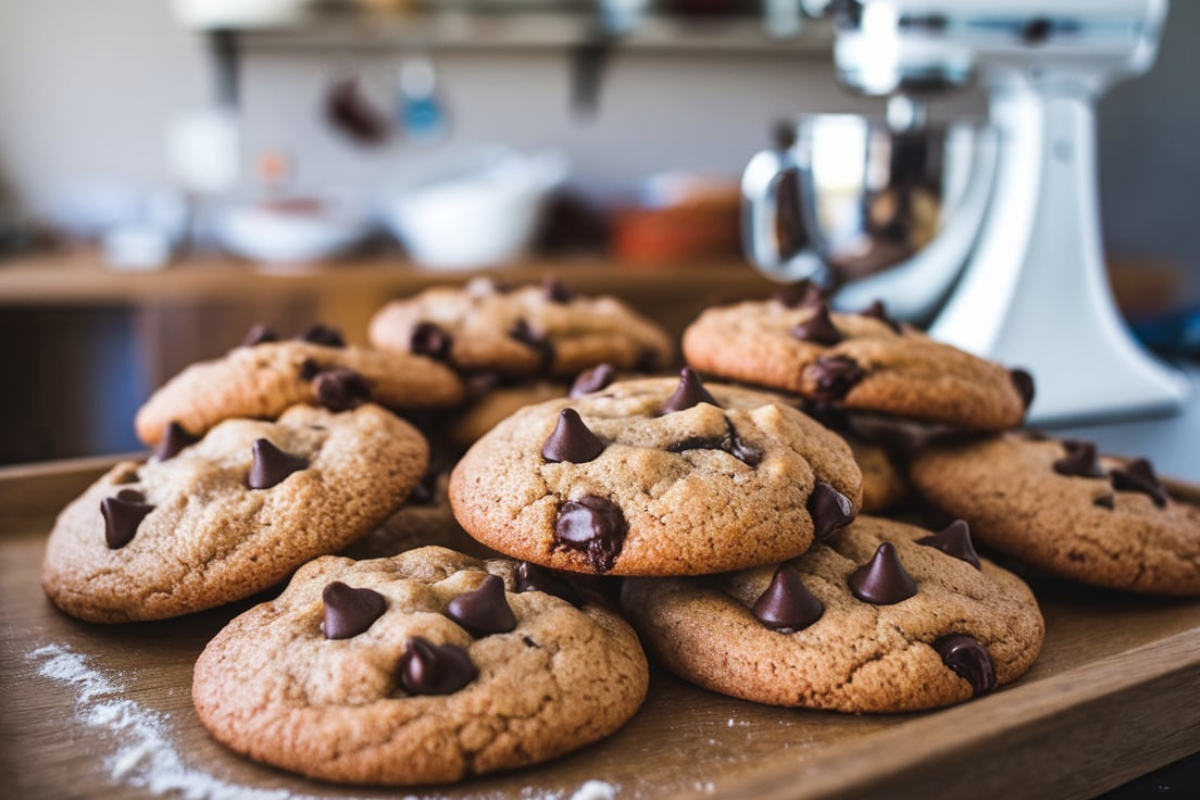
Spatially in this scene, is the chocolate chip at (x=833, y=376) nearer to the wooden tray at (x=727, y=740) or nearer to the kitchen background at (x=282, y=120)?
the wooden tray at (x=727, y=740)

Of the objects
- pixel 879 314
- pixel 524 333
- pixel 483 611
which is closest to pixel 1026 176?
pixel 879 314

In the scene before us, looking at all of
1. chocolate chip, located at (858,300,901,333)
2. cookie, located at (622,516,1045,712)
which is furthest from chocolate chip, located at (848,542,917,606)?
chocolate chip, located at (858,300,901,333)

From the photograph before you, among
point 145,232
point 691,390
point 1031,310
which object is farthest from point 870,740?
point 145,232

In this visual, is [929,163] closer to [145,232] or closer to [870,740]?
[870,740]

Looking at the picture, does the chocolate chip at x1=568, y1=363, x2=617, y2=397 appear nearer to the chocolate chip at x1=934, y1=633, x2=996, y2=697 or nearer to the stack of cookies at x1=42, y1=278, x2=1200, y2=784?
the stack of cookies at x1=42, y1=278, x2=1200, y2=784

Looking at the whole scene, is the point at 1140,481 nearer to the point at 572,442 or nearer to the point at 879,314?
the point at 879,314

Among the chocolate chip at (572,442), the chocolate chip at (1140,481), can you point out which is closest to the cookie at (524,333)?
the chocolate chip at (572,442)
